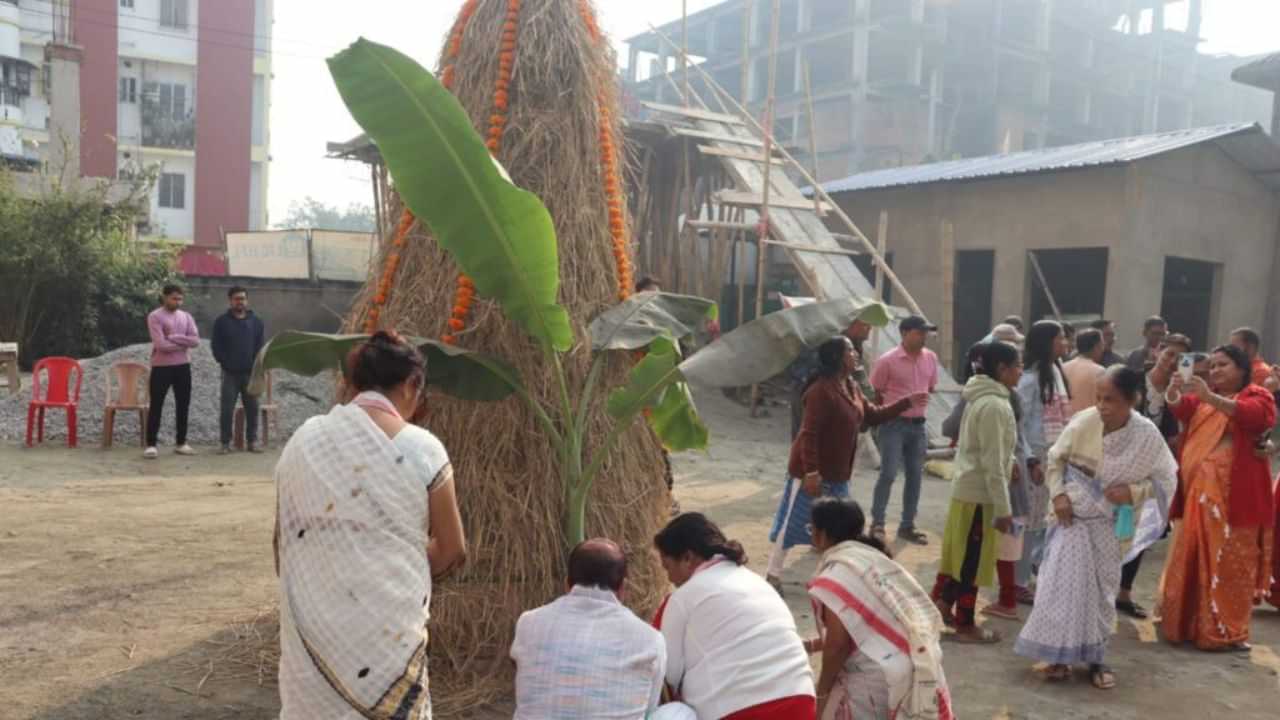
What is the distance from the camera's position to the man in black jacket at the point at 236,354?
10.1m

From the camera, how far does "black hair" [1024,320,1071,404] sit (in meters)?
5.89

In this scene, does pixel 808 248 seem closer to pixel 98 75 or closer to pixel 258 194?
pixel 258 194

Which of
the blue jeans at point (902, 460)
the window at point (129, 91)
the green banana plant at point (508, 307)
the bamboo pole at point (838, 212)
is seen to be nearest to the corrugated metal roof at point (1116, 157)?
the bamboo pole at point (838, 212)

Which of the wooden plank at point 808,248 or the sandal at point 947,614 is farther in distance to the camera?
the wooden plank at point 808,248

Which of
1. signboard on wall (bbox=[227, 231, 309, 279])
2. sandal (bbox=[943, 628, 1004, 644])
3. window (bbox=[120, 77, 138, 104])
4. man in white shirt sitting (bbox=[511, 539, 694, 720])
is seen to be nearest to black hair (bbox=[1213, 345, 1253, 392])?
sandal (bbox=[943, 628, 1004, 644])

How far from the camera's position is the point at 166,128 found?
31312 millimetres

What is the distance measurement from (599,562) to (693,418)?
2105 mm

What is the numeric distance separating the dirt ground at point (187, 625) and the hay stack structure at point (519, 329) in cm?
49

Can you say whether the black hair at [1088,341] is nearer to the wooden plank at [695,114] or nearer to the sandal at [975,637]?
the sandal at [975,637]

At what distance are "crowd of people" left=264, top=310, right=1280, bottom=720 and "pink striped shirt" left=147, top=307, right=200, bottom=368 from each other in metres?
6.76

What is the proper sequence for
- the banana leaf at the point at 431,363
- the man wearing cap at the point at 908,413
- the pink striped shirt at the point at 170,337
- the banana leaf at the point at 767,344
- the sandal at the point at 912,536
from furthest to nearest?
the pink striped shirt at the point at 170,337 → the sandal at the point at 912,536 → the man wearing cap at the point at 908,413 → the banana leaf at the point at 767,344 → the banana leaf at the point at 431,363

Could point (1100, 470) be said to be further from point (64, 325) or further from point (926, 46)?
point (926, 46)

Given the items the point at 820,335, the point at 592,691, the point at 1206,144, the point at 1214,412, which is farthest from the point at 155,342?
the point at 1206,144

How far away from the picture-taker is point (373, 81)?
138 inches
